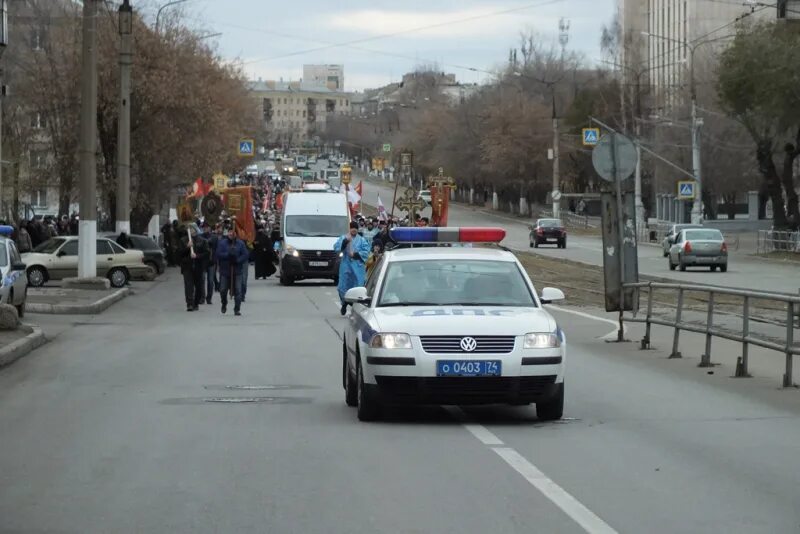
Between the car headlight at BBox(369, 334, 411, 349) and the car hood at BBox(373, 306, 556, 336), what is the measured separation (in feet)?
0.16

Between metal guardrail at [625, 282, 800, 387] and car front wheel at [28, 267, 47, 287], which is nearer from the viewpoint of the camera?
metal guardrail at [625, 282, 800, 387]

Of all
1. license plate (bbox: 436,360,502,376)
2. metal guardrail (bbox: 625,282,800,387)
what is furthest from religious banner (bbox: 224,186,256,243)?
license plate (bbox: 436,360,502,376)

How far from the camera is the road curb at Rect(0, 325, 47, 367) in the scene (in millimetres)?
18531

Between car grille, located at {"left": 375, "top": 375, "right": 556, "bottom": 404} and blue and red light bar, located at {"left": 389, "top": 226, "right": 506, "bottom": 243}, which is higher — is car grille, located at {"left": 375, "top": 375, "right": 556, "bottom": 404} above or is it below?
below

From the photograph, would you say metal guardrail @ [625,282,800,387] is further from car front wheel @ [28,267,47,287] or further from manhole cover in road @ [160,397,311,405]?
car front wheel @ [28,267,47,287]

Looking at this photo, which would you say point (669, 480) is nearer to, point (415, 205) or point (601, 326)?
point (601, 326)

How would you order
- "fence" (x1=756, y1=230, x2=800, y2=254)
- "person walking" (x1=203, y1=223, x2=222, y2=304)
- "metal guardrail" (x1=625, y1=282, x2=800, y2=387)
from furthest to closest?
"fence" (x1=756, y1=230, x2=800, y2=254) → "person walking" (x1=203, y1=223, x2=222, y2=304) → "metal guardrail" (x1=625, y1=282, x2=800, y2=387)

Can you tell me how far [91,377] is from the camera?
1675 centimetres

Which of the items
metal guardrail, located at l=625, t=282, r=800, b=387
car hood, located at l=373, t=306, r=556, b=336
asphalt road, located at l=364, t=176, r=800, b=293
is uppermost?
car hood, located at l=373, t=306, r=556, b=336

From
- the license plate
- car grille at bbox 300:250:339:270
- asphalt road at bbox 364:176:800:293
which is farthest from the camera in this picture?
car grille at bbox 300:250:339:270

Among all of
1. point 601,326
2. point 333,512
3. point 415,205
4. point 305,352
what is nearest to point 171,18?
point 415,205

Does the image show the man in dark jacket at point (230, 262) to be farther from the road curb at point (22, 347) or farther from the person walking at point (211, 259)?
the road curb at point (22, 347)

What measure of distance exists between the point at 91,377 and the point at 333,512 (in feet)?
30.0

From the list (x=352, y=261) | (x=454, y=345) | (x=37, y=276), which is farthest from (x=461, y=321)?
(x=37, y=276)
